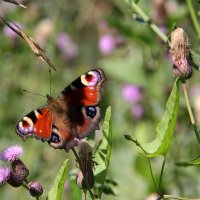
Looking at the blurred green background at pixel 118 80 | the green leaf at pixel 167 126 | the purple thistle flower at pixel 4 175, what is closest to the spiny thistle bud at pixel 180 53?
the green leaf at pixel 167 126

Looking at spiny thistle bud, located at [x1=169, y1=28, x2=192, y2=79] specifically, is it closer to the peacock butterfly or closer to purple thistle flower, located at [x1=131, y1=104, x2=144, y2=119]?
the peacock butterfly

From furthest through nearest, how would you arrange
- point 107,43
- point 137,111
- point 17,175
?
point 107,43 < point 137,111 < point 17,175

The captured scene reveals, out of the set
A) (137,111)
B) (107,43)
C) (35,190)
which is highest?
(35,190)

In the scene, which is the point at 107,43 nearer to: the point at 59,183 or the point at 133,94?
the point at 133,94

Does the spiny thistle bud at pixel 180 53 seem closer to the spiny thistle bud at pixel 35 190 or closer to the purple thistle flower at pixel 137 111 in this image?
the spiny thistle bud at pixel 35 190

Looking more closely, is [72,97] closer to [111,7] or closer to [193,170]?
[193,170]

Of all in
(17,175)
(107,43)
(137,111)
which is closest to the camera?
(17,175)

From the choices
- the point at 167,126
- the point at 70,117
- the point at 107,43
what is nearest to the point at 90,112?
the point at 70,117
